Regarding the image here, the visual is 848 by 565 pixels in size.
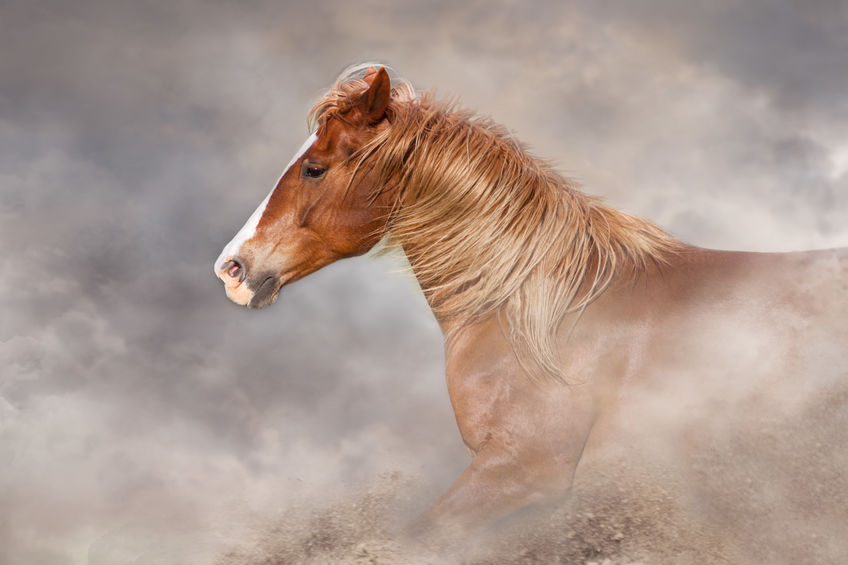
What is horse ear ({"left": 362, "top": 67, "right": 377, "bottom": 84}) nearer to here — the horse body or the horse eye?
the horse eye

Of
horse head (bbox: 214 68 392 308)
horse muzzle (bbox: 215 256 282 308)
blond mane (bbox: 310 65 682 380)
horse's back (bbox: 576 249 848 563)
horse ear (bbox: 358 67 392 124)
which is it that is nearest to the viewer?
horse's back (bbox: 576 249 848 563)

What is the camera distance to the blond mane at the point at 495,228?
3.30 m

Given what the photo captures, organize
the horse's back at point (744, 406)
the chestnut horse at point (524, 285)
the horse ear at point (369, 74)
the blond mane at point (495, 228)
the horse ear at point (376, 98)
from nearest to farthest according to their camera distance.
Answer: the horse's back at point (744, 406) → the chestnut horse at point (524, 285) → the blond mane at point (495, 228) → the horse ear at point (376, 98) → the horse ear at point (369, 74)

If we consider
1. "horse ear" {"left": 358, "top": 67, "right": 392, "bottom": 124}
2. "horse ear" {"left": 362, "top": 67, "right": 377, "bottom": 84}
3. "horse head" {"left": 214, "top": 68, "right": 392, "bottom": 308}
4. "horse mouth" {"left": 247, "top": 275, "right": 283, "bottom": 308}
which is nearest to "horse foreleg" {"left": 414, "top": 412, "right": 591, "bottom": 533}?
"horse head" {"left": 214, "top": 68, "right": 392, "bottom": 308}

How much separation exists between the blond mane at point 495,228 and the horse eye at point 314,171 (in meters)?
0.25

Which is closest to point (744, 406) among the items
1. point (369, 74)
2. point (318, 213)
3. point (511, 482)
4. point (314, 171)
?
point (511, 482)

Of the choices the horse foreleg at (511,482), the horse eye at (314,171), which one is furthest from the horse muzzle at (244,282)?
the horse foreleg at (511,482)

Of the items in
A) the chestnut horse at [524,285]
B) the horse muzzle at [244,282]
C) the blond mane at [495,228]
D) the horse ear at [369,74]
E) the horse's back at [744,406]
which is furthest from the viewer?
the horse ear at [369,74]

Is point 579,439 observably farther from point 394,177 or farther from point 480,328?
point 394,177

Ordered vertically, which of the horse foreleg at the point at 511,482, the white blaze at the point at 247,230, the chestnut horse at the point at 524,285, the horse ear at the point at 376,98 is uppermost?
the horse ear at the point at 376,98

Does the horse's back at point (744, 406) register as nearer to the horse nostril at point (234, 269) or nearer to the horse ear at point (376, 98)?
the horse ear at point (376, 98)

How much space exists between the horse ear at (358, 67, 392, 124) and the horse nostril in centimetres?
110

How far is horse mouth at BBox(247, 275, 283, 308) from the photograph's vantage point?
148 inches

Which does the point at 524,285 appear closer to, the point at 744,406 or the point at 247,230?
the point at 744,406
